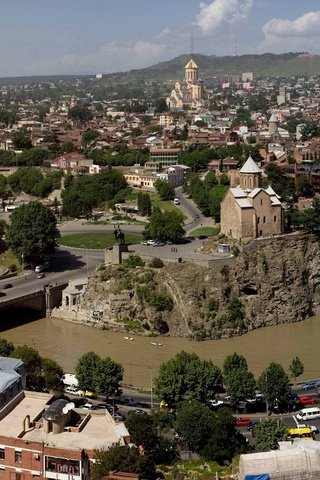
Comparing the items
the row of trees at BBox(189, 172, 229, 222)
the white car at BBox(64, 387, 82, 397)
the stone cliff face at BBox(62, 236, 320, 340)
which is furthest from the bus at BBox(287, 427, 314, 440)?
the row of trees at BBox(189, 172, 229, 222)

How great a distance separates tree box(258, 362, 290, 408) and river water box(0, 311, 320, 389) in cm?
288

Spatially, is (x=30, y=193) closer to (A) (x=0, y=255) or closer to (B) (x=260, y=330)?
(A) (x=0, y=255)

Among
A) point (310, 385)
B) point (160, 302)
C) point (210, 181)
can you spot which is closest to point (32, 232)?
point (160, 302)

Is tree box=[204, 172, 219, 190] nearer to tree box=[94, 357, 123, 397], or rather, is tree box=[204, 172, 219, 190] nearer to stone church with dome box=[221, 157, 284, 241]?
stone church with dome box=[221, 157, 284, 241]

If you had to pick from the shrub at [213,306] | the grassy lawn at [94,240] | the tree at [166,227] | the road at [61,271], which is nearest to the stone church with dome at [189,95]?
the grassy lawn at [94,240]

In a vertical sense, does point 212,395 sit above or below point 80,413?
below

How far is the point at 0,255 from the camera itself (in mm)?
30609

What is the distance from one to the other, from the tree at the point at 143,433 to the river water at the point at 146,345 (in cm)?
606

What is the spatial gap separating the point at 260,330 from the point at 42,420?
512 inches

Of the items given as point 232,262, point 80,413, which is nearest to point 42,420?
point 80,413

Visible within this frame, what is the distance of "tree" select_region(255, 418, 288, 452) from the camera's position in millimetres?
Result: 14797

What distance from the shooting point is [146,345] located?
78.0 feet

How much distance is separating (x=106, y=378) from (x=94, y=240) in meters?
15.5

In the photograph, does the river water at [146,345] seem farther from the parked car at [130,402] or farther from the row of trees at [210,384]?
the row of trees at [210,384]
